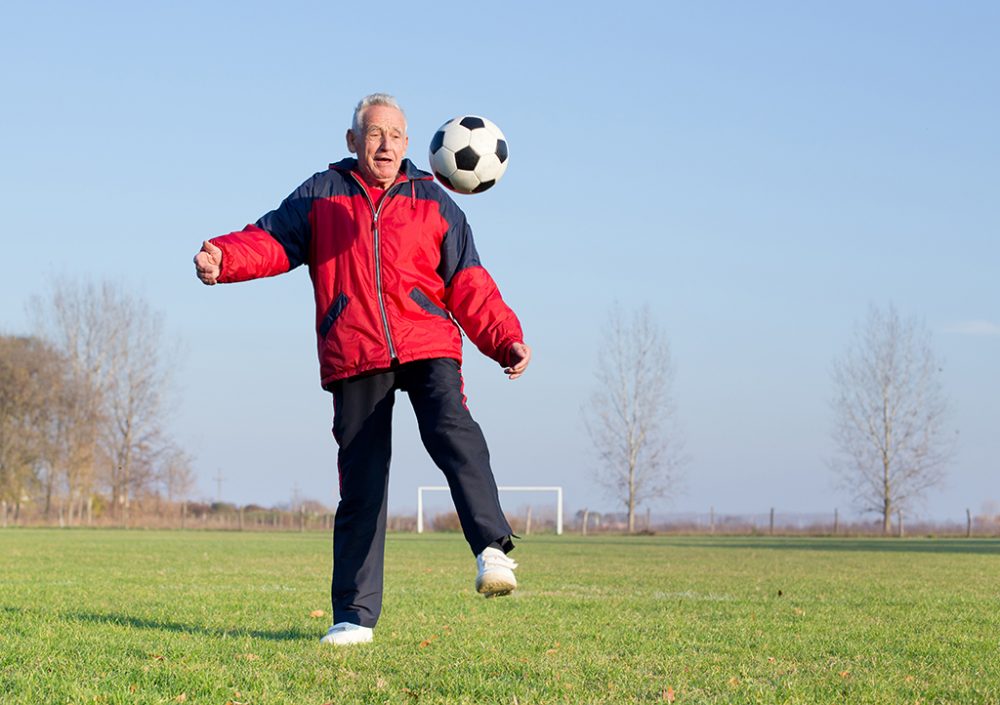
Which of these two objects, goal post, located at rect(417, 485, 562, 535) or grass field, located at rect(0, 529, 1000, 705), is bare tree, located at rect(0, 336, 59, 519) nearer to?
goal post, located at rect(417, 485, 562, 535)

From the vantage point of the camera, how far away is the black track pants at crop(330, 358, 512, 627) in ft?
16.3

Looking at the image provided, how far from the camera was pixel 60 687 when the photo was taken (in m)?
4.02

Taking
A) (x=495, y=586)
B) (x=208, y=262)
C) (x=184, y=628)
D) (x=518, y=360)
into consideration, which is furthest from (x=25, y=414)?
(x=495, y=586)

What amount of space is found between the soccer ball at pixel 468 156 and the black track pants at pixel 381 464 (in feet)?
3.33

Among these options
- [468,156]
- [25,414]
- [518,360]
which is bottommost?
[518,360]

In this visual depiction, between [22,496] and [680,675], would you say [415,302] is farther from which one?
[22,496]

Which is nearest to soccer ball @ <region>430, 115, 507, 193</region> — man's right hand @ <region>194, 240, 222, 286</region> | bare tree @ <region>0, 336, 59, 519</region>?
man's right hand @ <region>194, 240, 222, 286</region>

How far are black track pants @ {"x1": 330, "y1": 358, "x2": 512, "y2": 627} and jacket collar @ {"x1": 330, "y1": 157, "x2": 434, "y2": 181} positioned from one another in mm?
844

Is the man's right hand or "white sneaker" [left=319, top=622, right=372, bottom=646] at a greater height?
the man's right hand

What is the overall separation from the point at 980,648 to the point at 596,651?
1824 mm

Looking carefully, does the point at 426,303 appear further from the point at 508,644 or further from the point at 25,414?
the point at 25,414

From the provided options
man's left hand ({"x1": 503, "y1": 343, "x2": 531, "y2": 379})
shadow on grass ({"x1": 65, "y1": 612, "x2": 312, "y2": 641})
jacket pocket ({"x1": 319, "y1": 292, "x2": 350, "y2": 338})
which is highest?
jacket pocket ({"x1": 319, "y1": 292, "x2": 350, "y2": 338})

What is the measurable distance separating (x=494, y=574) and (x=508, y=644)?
34.4 inches

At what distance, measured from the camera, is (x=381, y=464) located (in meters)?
5.43
